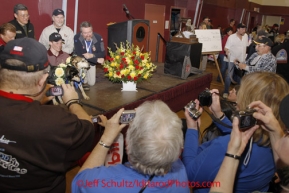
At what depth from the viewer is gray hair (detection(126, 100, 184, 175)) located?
0.98m

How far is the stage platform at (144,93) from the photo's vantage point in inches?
106

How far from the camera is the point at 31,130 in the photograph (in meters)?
1.08

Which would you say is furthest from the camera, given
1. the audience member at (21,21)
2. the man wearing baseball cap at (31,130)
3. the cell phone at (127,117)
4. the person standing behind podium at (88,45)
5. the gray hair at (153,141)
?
the audience member at (21,21)

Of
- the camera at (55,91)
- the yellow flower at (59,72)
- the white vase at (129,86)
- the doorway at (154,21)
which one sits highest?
the doorway at (154,21)

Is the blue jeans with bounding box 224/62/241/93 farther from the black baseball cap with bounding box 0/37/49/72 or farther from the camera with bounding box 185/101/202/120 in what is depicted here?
the black baseball cap with bounding box 0/37/49/72

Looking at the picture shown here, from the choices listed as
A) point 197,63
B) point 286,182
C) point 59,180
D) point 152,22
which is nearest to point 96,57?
point 197,63

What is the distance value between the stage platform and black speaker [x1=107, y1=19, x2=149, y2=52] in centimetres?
120

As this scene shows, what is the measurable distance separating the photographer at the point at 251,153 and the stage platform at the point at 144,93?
1.36 m

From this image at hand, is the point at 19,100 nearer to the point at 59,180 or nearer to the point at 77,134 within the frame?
the point at 77,134

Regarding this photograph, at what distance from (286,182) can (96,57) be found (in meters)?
3.14

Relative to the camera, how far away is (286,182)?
88cm

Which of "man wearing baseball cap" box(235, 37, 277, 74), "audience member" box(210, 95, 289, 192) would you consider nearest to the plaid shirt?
"man wearing baseball cap" box(235, 37, 277, 74)

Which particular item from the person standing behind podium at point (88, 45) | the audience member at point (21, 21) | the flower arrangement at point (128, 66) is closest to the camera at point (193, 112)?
the flower arrangement at point (128, 66)

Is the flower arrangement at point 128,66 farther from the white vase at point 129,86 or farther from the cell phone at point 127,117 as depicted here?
the cell phone at point 127,117
